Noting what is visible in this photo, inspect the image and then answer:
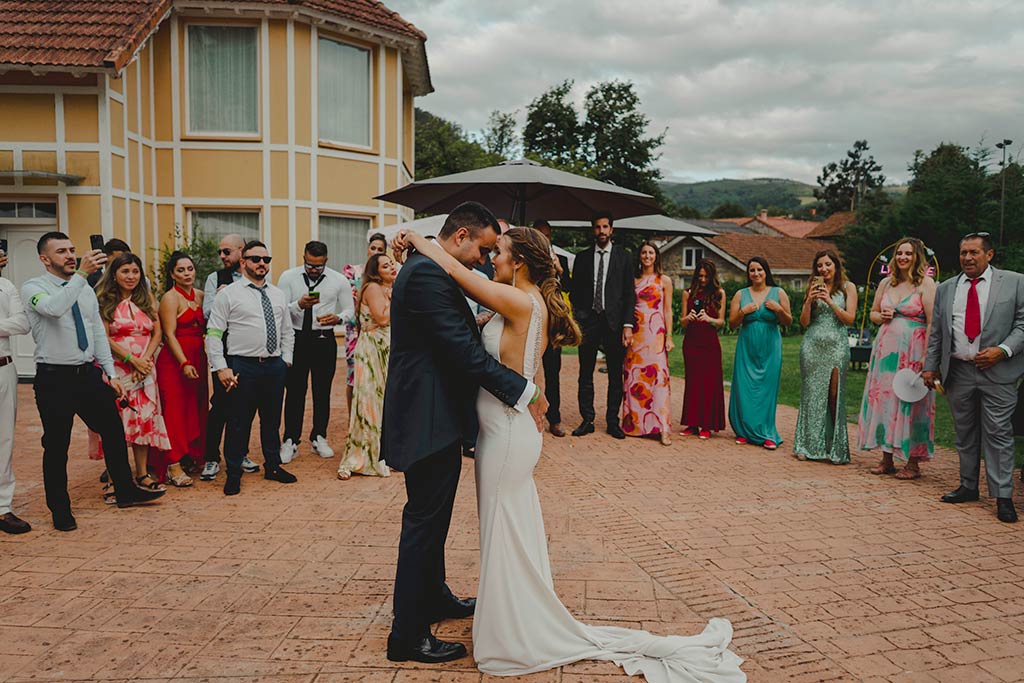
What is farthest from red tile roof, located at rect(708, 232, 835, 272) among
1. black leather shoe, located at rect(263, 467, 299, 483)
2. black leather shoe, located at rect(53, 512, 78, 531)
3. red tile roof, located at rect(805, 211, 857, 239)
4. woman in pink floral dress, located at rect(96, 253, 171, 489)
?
black leather shoe, located at rect(53, 512, 78, 531)

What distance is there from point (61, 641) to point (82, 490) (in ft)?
11.0

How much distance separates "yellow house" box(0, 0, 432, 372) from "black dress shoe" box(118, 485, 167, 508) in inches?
337

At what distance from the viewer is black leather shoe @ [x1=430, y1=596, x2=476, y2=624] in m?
4.34

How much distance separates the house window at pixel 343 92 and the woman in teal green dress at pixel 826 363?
37.6 feet

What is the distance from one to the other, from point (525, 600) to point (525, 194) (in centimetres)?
621

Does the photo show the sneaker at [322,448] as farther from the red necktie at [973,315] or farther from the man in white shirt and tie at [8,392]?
the red necktie at [973,315]

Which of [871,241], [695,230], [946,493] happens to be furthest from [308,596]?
[871,241]

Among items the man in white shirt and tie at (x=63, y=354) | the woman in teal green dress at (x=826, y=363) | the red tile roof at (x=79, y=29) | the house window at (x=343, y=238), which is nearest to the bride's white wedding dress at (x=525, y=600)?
the man in white shirt and tie at (x=63, y=354)

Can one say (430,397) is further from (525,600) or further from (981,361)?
(981,361)

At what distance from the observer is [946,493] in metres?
7.12

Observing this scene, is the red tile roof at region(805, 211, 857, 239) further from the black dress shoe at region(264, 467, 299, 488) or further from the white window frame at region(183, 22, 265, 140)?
the black dress shoe at region(264, 467, 299, 488)

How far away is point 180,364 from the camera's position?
23.1ft

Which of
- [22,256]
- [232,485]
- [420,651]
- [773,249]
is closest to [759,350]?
[232,485]

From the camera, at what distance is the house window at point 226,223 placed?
15.9 meters
